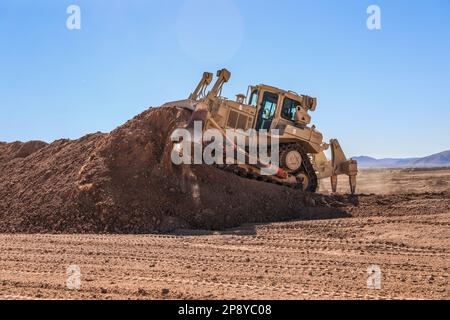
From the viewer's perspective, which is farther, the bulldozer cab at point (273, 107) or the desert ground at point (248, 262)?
the bulldozer cab at point (273, 107)

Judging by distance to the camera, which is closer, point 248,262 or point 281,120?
point 248,262

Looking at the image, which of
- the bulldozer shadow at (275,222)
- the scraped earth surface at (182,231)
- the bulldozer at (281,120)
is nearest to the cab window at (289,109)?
the bulldozer at (281,120)

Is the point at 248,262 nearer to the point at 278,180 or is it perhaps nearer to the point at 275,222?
the point at 275,222

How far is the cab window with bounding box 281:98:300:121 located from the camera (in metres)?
17.6

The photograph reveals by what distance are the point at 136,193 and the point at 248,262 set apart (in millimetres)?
4699

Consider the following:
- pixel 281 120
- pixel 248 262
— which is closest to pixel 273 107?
pixel 281 120

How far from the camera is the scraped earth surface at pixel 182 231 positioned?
6840 millimetres

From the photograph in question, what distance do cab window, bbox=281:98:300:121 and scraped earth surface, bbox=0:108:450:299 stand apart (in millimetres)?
3024

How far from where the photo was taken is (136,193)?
41.0 ft

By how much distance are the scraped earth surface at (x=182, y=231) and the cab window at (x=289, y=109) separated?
3.02 meters

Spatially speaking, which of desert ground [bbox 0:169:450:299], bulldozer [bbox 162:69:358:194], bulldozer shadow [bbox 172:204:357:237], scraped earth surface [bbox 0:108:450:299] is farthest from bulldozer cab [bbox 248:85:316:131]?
desert ground [bbox 0:169:450:299]

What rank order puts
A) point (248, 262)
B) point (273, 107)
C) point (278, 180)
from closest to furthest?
point (248, 262)
point (278, 180)
point (273, 107)

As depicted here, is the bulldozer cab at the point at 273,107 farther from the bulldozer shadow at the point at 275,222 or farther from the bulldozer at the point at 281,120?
the bulldozer shadow at the point at 275,222
